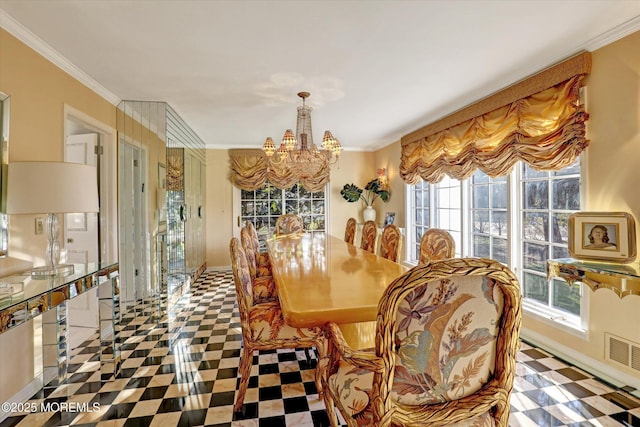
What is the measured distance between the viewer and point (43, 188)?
1897mm

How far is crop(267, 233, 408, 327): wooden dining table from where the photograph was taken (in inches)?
49.6

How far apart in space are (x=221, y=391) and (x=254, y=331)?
1.92 ft

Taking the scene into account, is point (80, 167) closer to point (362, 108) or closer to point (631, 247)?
point (362, 108)

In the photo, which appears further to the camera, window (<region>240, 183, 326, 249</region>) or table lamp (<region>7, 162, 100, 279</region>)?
window (<region>240, 183, 326, 249</region>)

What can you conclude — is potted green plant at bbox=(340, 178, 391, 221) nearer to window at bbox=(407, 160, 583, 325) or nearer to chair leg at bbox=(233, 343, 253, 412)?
window at bbox=(407, 160, 583, 325)

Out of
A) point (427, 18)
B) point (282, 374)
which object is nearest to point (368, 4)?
point (427, 18)

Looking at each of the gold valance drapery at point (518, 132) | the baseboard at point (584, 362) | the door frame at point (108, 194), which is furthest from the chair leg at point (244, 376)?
the gold valance drapery at point (518, 132)

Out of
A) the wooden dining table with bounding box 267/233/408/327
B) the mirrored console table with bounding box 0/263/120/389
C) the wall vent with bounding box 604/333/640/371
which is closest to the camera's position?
the wooden dining table with bounding box 267/233/408/327

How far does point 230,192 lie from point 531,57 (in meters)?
4.93

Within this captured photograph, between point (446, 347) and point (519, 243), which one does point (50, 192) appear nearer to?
point (446, 347)

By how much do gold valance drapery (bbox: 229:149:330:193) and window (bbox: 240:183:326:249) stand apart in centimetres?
19

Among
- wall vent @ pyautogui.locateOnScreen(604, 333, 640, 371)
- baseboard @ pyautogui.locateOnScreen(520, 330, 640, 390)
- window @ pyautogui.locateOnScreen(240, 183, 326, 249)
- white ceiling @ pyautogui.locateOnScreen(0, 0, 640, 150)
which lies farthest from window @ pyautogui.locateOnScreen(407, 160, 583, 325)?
window @ pyautogui.locateOnScreen(240, 183, 326, 249)

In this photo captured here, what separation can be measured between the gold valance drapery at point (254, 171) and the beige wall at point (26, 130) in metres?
3.38

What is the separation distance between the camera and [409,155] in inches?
190
